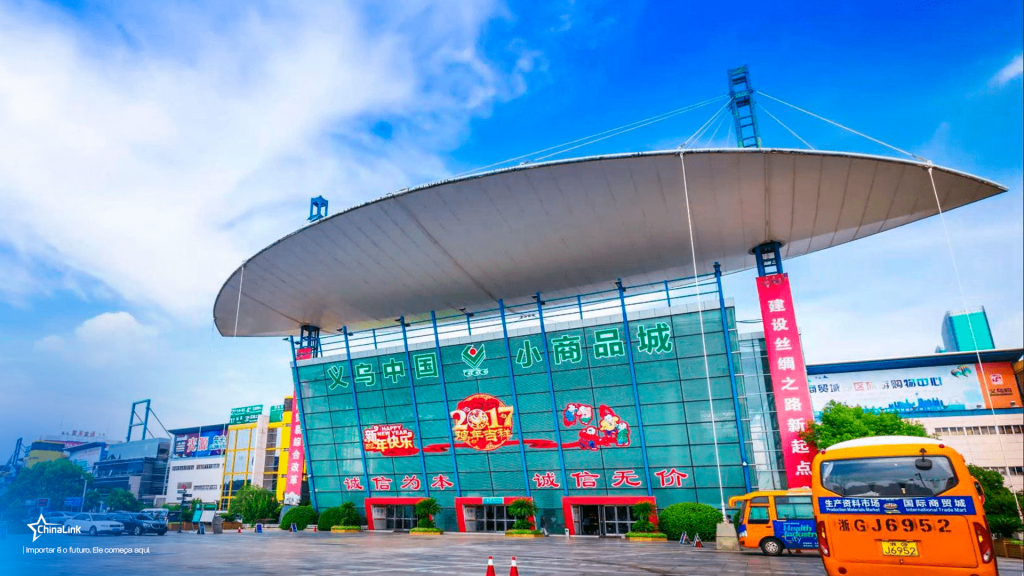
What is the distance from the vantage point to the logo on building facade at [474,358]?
33.3 m

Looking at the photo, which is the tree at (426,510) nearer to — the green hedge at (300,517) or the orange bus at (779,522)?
the green hedge at (300,517)

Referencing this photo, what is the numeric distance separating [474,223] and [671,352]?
12237mm

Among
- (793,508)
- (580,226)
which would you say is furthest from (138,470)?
(793,508)

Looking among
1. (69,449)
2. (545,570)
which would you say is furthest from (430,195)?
(69,449)

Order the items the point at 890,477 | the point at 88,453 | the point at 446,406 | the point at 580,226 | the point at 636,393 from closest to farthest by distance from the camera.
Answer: the point at 890,477
the point at 580,226
the point at 636,393
the point at 446,406
the point at 88,453

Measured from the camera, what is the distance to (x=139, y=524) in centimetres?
3073

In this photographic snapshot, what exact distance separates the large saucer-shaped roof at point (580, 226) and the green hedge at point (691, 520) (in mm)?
12288

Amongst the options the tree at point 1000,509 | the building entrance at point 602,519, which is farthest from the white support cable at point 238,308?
the tree at point 1000,509

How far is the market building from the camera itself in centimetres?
2311

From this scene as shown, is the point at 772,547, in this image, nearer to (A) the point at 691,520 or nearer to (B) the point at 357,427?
(A) the point at 691,520

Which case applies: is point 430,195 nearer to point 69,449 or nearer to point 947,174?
point 947,174

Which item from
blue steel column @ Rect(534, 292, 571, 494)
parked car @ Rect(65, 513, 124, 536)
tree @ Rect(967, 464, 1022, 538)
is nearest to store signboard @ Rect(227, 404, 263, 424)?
parked car @ Rect(65, 513, 124, 536)

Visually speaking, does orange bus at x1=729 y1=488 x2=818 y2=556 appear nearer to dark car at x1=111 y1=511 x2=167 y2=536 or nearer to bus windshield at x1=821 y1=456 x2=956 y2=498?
bus windshield at x1=821 y1=456 x2=956 y2=498

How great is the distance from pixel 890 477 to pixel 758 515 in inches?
458
